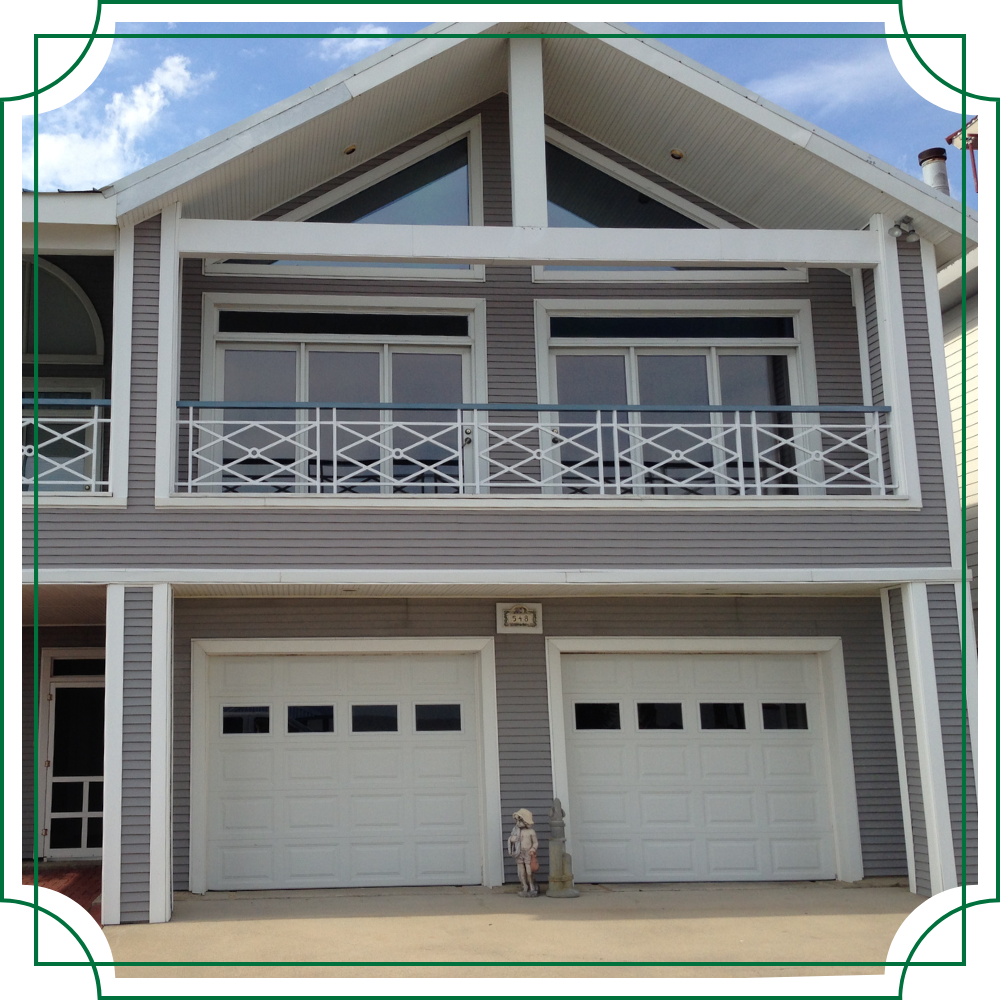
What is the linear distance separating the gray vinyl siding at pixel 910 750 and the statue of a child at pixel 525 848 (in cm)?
339

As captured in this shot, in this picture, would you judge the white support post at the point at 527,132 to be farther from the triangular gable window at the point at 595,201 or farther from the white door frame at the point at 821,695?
the white door frame at the point at 821,695

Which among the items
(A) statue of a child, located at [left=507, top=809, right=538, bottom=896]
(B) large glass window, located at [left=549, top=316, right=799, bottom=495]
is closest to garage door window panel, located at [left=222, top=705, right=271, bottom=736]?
(A) statue of a child, located at [left=507, top=809, right=538, bottom=896]

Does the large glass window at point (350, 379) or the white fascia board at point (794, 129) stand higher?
the white fascia board at point (794, 129)

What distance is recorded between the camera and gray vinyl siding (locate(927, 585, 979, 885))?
32.1 ft

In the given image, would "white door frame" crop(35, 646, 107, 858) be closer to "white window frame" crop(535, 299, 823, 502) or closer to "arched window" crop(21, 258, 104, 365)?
"arched window" crop(21, 258, 104, 365)

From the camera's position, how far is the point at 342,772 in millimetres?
11016

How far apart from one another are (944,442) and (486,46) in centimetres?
580

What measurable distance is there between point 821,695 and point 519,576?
3.81m

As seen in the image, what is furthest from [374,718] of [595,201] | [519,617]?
[595,201]

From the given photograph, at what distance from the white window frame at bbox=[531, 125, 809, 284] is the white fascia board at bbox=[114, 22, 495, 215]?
2.17 m

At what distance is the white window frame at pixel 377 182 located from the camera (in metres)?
11.6

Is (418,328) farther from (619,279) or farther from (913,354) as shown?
(913,354)
